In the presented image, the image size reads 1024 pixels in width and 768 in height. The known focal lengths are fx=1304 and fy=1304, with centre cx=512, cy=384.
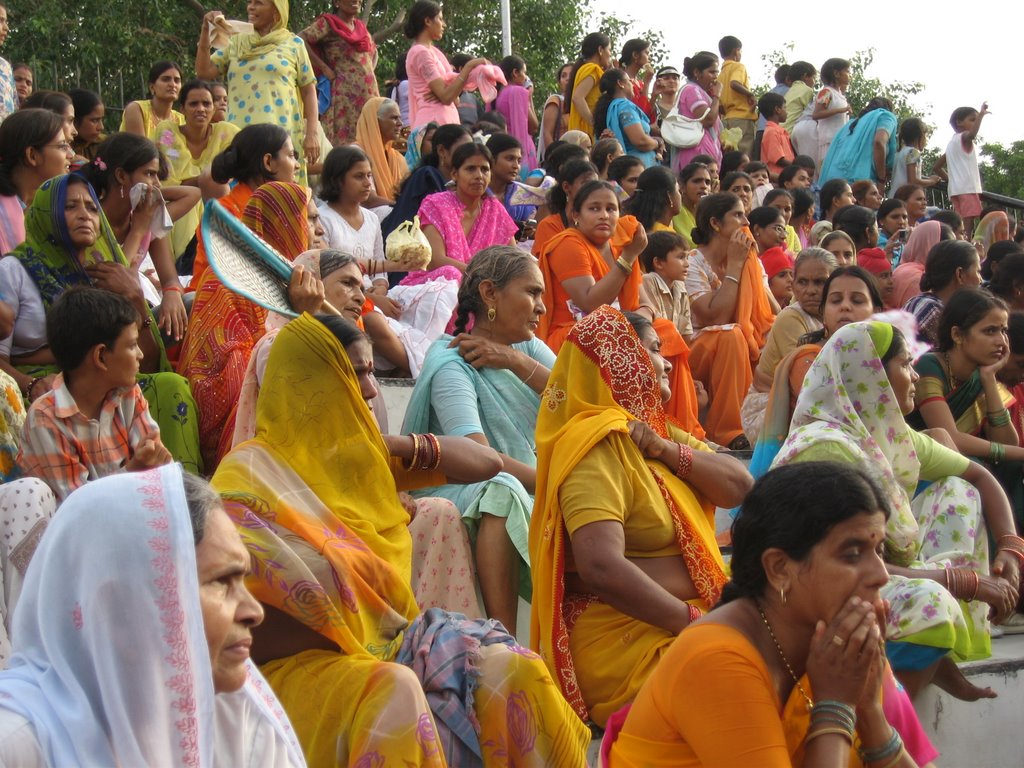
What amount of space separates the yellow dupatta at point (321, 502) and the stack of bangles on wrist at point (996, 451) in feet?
9.50

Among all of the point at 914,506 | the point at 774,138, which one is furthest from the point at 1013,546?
the point at 774,138

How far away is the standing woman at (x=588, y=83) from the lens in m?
11.6

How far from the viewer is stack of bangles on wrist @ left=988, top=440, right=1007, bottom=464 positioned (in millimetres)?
5402

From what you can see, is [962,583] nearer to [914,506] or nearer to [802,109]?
[914,506]

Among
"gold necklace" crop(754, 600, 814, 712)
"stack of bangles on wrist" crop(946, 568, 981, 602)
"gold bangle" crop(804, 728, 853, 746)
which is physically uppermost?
"gold necklace" crop(754, 600, 814, 712)

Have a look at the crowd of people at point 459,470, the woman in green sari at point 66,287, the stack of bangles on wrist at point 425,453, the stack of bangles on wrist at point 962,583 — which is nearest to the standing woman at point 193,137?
the crowd of people at point 459,470

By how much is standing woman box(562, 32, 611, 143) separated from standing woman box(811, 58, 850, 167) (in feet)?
9.46

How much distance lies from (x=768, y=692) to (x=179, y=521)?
3.85 feet

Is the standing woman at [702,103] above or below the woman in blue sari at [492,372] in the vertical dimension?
below

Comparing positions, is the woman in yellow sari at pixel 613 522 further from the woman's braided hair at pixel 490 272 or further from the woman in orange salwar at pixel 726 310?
the woman in orange salwar at pixel 726 310

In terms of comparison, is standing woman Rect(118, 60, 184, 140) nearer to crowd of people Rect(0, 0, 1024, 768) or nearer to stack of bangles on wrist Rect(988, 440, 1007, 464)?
crowd of people Rect(0, 0, 1024, 768)

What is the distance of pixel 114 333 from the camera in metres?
4.00

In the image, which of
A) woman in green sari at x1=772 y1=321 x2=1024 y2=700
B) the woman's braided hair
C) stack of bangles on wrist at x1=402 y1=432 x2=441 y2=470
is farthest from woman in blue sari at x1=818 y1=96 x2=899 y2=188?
stack of bangles on wrist at x1=402 y1=432 x2=441 y2=470

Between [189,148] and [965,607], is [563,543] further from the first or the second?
[189,148]
